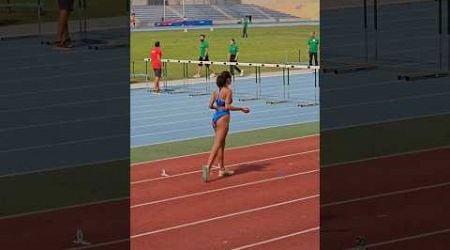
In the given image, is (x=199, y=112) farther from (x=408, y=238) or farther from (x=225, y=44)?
(x=225, y=44)

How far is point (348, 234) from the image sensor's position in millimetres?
7844

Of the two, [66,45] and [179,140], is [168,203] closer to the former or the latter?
[66,45]

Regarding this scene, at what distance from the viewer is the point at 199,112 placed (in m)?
16.3

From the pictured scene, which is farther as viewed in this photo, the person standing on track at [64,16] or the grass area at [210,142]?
the grass area at [210,142]

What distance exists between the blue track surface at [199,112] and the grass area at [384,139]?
62.4 inches

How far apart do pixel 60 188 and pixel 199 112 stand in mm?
6621

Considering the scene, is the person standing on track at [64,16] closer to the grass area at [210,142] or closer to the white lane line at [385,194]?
the white lane line at [385,194]

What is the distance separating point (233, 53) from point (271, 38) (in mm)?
13691

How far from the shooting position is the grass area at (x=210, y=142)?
1226cm

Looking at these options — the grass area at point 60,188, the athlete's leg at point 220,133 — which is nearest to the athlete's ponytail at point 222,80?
the athlete's leg at point 220,133

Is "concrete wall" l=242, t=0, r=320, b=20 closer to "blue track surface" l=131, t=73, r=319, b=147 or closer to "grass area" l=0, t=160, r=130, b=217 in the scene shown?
"blue track surface" l=131, t=73, r=319, b=147

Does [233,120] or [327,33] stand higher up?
[327,33]

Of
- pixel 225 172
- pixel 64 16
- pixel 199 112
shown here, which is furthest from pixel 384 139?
pixel 64 16

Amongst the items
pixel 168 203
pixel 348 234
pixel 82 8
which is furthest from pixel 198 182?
pixel 82 8
